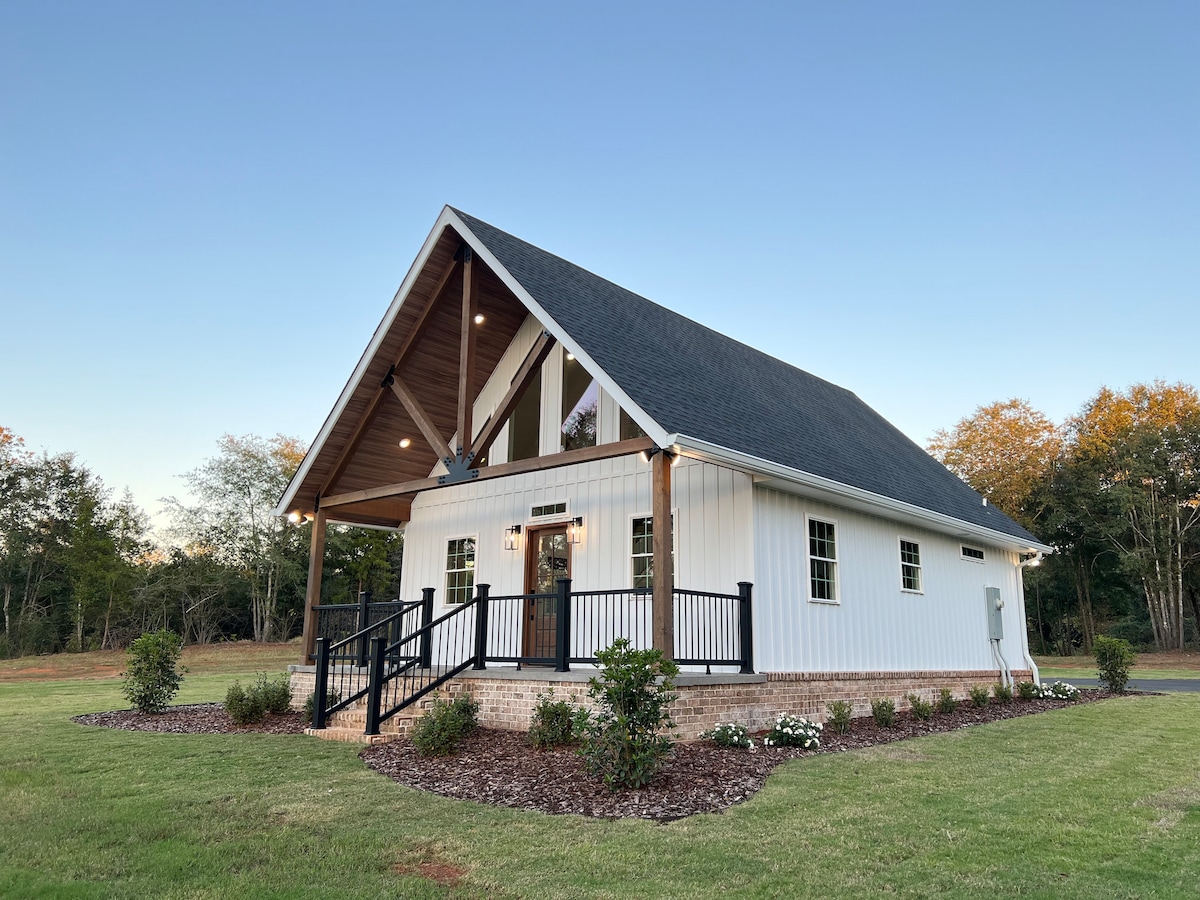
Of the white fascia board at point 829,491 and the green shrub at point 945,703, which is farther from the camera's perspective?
the green shrub at point 945,703

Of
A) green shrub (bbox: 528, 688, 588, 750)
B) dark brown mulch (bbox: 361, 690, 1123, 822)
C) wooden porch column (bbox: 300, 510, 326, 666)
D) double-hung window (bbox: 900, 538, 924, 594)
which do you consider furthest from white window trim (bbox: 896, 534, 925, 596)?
wooden porch column (bbox: 300, 510, 326, 666)

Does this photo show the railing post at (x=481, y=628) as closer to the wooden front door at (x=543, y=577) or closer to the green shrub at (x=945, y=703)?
the wooden front door at (x=543, y=577)

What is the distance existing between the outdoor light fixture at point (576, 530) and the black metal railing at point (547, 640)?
945mm

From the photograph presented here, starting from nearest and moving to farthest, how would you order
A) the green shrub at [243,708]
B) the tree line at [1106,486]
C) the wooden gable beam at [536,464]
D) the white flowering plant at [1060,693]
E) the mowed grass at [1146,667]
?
the wooden gable beam at [536,464] → the green shrub at [243,708] → the white flowering plant at [1060,693] → the mowed grass at [1146,667] → the tree line at [1106,486]

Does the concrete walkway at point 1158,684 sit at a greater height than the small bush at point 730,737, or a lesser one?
lesser

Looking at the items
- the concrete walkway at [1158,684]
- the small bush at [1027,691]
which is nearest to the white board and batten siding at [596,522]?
the small bush at [1027,691]

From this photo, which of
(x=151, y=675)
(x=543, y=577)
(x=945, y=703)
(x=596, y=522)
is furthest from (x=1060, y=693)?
(x=151, y=675)

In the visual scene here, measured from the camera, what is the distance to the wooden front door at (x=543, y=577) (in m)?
11.9

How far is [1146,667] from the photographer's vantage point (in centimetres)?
2762

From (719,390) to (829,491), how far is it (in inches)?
85.4

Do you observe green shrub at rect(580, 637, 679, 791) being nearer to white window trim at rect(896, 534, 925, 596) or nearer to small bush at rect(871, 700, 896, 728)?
small bush at rect(871, 700, 896, 728)

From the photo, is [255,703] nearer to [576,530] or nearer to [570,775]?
[576,530]

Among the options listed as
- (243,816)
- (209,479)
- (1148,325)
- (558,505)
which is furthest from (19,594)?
(1148,325)

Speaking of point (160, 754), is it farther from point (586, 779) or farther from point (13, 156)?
point (13, 156)
